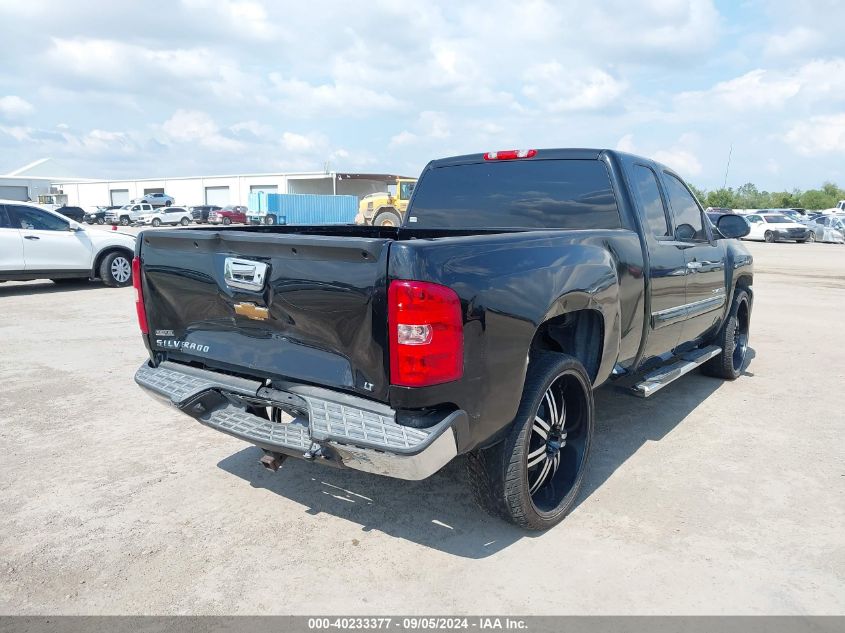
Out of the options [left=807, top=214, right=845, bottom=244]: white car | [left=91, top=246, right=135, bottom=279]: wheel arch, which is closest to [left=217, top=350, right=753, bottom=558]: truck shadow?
[left=91, top=246, right=135, bottom=279]: wheel arch

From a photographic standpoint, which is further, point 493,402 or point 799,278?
point 799,278

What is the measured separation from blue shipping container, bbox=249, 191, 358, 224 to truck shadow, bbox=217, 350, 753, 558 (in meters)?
38.0

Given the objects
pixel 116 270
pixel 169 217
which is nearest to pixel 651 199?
pixel 116 270

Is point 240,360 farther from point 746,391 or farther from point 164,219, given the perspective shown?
point 164,219

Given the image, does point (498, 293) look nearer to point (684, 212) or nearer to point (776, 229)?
point (684, 212)

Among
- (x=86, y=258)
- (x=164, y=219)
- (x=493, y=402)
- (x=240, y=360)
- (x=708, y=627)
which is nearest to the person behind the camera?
(x=708, y=627)

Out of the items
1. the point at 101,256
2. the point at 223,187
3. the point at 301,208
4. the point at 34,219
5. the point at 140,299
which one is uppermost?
the point at 223,187

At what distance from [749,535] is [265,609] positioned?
2.39 m

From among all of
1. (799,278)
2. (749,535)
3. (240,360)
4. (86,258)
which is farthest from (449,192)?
(799,278)

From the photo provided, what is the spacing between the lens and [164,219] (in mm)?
44375

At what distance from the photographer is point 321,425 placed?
8.53ft

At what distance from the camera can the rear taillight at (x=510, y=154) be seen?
177 inches

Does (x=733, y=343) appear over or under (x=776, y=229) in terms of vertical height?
under

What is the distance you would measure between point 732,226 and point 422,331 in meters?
4.15
